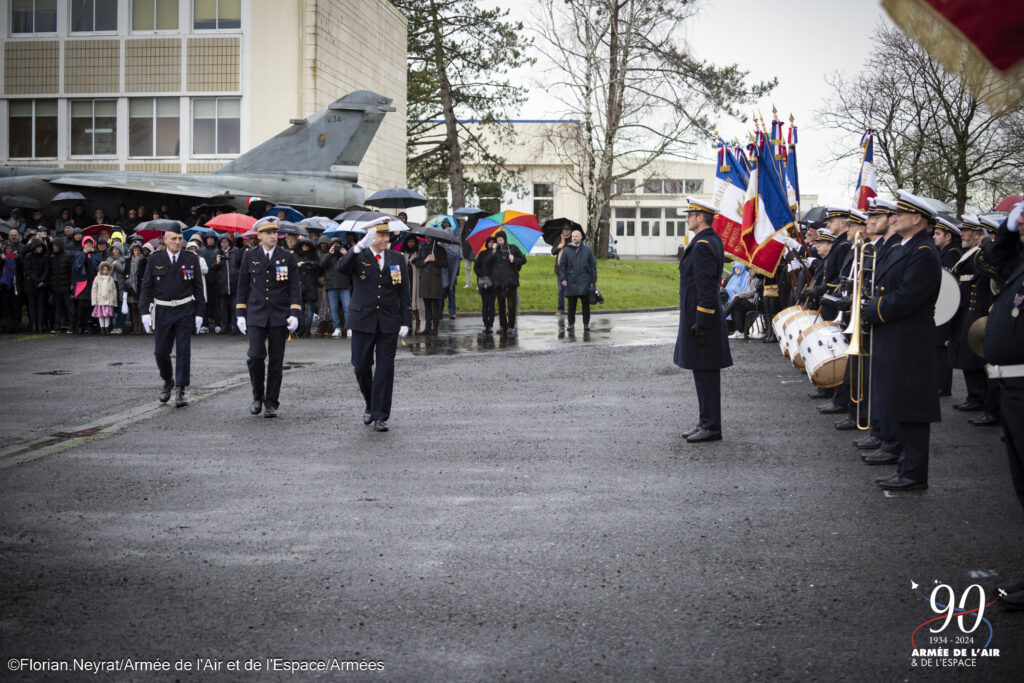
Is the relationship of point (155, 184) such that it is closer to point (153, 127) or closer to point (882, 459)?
point (153, 127)

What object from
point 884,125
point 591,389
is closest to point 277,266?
point 591,389

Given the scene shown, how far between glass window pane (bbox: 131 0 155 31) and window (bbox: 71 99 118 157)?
2822 mm

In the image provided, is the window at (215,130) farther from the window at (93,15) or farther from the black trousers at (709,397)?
the black trousers at (709,397)

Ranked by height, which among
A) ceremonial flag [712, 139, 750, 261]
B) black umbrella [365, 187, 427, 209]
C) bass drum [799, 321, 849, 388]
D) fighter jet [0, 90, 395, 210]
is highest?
fighter jet [0, 90, 395, 210]

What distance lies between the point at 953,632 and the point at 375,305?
7171 millimetres

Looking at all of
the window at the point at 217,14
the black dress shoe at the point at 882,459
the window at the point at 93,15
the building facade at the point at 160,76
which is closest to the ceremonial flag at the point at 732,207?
the black dress shoe at the point at 882,459

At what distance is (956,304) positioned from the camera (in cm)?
910

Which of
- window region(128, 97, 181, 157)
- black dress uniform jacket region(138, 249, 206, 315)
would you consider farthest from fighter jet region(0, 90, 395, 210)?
black dress uniform jacket region(138, 249, 206, 315)

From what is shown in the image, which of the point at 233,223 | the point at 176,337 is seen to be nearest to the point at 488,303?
the point at 233,223

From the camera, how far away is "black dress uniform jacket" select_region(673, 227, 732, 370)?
380 inches

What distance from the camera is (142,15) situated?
37000mm

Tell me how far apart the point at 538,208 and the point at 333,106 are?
1733 inches

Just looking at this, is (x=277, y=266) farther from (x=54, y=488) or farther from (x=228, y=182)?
(x=228, y=182)

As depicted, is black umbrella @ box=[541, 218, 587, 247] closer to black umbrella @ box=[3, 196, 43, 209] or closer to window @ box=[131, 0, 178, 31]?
black umbrella @ box=[3, 196, 43, 209]
